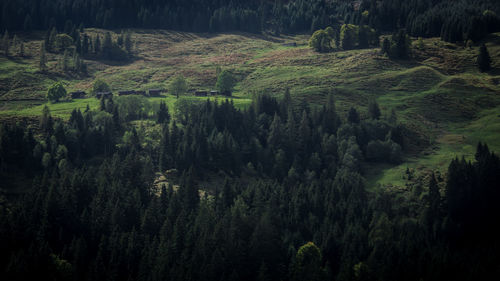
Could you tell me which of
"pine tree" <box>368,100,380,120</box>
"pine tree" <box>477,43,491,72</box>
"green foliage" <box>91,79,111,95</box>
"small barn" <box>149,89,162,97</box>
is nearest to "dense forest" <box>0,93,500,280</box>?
"pine tree" <box>368,100,380,120</box>

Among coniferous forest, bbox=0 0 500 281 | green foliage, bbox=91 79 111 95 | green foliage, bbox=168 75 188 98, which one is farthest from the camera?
green foliage, bbox=168 75 188 98

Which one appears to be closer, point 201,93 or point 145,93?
point 145,93

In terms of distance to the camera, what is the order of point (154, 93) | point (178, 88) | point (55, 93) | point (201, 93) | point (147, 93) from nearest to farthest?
point (55, 93)
point (178, 88)
point (154, 93)
point (201, 93)
point (147, 93)

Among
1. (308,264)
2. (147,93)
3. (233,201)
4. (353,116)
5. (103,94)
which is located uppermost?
(353,116)

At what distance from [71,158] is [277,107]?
225 ft

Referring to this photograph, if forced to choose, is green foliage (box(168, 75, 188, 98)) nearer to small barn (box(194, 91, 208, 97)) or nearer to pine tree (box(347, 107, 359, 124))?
small barn (box(194, 91, 208, 97))

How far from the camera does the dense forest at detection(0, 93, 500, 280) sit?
Result: 101 metres

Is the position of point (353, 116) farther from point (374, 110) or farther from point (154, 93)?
point (154, 93)

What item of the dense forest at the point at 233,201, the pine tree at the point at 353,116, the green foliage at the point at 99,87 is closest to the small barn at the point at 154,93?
the green foliage at the point at 99,87

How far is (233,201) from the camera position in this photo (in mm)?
122625

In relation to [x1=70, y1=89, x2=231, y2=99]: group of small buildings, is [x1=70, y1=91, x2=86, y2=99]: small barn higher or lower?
lower

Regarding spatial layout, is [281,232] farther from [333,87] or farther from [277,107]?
[333,87]

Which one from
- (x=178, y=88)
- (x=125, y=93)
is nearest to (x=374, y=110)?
(x=178, y=88)

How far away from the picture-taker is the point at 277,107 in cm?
17175
